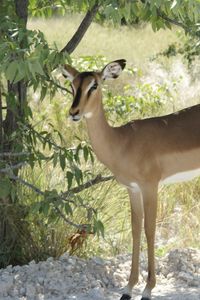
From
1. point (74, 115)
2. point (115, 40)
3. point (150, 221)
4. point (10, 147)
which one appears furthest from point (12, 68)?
point (115, 40)

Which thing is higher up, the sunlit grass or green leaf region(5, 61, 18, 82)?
the sunlit grass

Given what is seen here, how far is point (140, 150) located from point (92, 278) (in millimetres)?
1104

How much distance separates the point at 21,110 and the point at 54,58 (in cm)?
150

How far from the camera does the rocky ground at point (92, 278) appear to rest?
19.5ft

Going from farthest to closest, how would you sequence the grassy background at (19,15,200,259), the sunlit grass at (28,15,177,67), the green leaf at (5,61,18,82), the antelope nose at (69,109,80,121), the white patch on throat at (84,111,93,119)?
the sunlit grass at (28,15,177,67), the grassy background at (19,15,200,259), the white patch on throat at (84,111,93,119), the antelope nose at (69,109,80,121), the green leaf at (5,61,18,82)

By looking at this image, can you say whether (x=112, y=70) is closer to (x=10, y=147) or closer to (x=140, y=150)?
(x=140, y=150)

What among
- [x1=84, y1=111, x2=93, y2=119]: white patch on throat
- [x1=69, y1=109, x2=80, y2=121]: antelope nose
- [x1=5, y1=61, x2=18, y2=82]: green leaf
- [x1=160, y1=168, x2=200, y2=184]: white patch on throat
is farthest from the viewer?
[x1=160, y1=168, x2=200, y2=184]: white patch on throat

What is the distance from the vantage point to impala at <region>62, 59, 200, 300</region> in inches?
230

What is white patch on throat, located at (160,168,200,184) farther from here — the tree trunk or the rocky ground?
the tree trunk

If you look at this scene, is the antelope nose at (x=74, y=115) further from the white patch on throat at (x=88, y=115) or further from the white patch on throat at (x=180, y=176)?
the white patch on throat at (x=180, y=176)

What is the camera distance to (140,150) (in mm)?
5988

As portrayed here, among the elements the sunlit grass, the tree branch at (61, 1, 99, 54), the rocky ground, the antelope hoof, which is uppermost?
the sunlit grass

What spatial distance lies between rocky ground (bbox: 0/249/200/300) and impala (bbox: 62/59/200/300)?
0.28 m

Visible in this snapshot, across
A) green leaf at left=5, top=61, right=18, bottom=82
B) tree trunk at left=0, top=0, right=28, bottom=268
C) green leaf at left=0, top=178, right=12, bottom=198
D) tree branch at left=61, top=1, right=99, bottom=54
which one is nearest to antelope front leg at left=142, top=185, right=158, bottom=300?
green leaf at left=0, top=178, right=12, bottom=198
